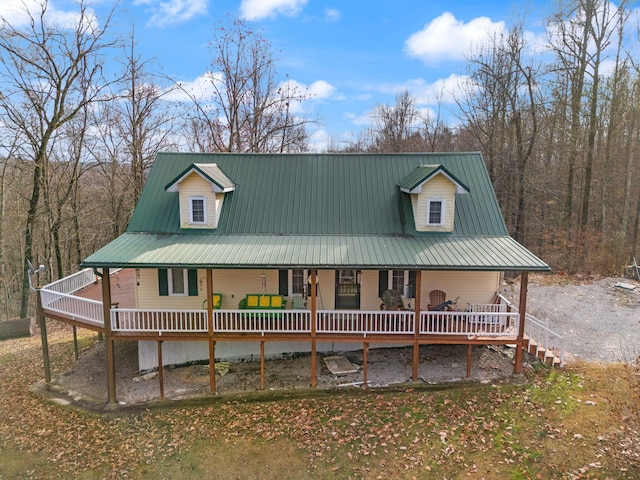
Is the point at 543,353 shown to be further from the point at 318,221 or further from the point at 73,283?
the point at 73,283

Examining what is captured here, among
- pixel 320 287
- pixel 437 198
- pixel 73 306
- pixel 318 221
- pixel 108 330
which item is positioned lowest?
pixel 108 330

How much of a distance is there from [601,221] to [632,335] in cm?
1469

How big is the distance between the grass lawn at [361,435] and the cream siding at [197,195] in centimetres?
649

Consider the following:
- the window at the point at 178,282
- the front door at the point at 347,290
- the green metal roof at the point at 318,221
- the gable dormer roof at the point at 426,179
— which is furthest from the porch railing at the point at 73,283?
the gable dormer roof at the point at 426,179

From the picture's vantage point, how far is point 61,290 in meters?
16.0

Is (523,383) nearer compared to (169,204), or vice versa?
(523,383)

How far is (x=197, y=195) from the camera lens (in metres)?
15.2

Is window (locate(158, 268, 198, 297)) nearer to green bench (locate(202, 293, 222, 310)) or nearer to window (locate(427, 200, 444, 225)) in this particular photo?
green bench (locate(202, 293, 222, 310))

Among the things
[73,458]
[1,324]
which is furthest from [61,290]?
[1,324]

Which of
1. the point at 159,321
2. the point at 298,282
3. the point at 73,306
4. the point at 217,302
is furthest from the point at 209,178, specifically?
the point at 73,306

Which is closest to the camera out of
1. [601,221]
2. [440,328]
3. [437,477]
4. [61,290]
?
[437,477]

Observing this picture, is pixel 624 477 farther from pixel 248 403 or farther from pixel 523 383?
pixel 248 403

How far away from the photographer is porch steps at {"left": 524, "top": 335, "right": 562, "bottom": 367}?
1394 centimetres

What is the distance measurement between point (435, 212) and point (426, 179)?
1359 millimetres
